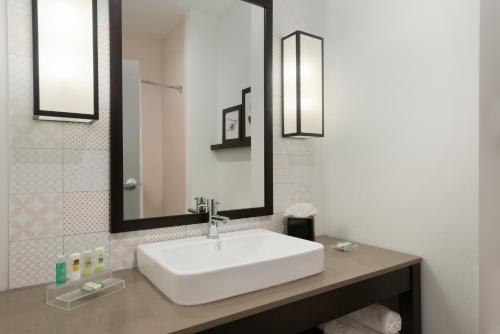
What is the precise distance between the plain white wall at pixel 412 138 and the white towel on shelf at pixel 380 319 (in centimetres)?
17

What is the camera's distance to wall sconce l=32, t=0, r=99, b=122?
3.27ft

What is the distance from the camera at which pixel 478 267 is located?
117cm

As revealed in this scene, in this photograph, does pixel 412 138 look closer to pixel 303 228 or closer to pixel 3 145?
pixel 303 228

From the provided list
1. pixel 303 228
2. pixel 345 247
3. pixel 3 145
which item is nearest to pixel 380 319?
pixel 345 247

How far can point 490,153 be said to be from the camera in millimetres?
891

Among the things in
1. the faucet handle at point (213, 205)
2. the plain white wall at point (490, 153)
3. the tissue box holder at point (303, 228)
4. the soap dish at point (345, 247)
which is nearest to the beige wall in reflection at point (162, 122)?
the faucet handle at point (213, 205)

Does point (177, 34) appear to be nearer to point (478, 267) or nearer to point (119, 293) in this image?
point (119, 293)

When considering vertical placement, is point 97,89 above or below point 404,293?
above

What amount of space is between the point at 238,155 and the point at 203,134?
0.19 m

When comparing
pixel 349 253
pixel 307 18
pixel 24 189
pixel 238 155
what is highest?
pixel 307 18

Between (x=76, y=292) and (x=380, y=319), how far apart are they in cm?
111

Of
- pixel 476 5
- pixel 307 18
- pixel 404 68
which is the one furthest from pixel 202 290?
pixel 307 18

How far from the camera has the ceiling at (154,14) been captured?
122cm

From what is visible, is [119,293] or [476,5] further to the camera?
[476,5]
